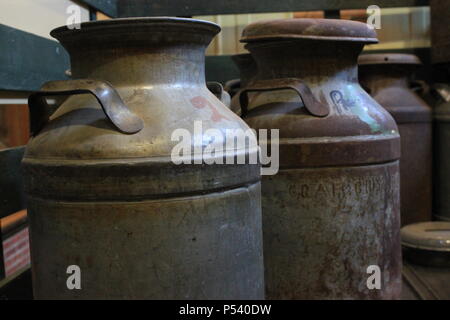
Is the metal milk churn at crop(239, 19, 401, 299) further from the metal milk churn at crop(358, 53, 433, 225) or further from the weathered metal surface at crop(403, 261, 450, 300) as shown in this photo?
the metal milk churn at crop(358, 53, 433, 225)

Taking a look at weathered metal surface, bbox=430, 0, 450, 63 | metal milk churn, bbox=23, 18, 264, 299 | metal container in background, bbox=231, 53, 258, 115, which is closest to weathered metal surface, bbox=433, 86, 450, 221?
weathered metal surface, bbox=430, 0, 450, 63

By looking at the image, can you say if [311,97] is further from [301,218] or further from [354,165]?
[301,218]

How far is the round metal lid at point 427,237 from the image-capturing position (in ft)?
8.19

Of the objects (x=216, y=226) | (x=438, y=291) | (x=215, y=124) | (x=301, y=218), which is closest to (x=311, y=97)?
(x=301, y=218)

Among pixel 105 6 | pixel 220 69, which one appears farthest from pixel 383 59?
pixel 105 6

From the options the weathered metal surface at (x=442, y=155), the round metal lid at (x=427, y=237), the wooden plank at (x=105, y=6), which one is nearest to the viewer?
the round metal lid at (x=427, y=237)

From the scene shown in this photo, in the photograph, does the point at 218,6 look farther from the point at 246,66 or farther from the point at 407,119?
the point at 407,119

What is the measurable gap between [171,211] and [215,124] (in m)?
0.27

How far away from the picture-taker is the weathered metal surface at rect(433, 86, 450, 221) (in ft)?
9.96

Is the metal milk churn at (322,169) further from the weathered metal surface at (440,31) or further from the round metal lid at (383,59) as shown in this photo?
the weathered metal surface at (440,31)

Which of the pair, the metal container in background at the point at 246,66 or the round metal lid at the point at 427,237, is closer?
the round metal lid at the point at 427,237

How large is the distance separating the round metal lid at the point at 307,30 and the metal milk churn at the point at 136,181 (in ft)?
1.41

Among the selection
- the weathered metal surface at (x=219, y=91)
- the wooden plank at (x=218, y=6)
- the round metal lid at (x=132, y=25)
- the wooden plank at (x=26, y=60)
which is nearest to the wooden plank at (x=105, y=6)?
the wooden plank at (x=218, y=6)

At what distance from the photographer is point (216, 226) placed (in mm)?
1443
